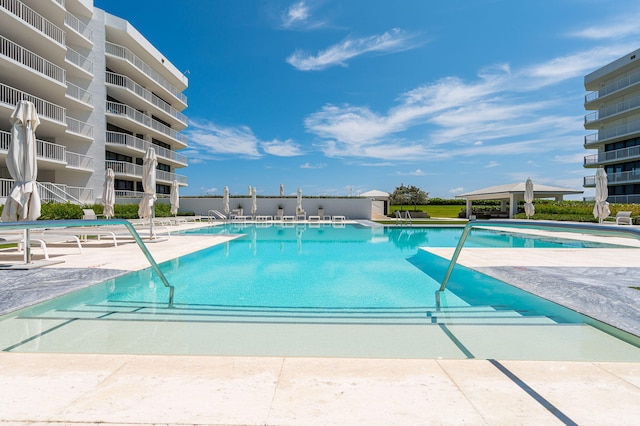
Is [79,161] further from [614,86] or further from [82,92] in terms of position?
[614,86]

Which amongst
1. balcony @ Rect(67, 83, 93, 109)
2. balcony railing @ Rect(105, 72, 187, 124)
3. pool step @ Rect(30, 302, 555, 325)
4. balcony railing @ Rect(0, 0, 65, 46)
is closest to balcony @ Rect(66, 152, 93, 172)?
balcony @ Rect(67, 83, 93, 109)

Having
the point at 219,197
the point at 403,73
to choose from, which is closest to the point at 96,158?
the point at 219,197

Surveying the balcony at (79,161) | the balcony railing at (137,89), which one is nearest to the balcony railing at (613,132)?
the balcony railing at (137,89)

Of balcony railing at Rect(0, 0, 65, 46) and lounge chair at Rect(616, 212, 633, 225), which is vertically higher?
balcony railing at Rect(0, 0, 65, 46)

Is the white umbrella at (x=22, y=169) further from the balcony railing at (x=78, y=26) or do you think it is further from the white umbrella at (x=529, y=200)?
the white umbrella at (x=529, y=200)

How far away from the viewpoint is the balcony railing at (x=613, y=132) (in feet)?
102

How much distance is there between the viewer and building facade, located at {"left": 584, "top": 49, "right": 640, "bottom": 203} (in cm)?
3083

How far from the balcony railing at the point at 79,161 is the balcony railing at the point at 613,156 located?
45506 mm

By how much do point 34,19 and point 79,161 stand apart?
8502 millimetres

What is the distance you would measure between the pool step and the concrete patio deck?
4.93 ft

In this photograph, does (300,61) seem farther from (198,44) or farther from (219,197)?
(219,197)

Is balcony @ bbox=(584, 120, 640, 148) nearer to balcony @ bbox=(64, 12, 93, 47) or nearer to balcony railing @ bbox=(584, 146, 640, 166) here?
balcony railing @ bbox=(584, 146, 640, 166)

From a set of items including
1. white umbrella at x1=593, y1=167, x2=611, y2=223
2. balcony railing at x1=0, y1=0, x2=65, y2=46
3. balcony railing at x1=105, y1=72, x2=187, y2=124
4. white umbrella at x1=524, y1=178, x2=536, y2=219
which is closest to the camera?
white umbrella at x1=593, y1=167, x2=611, y2=223

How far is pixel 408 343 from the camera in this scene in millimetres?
3480
